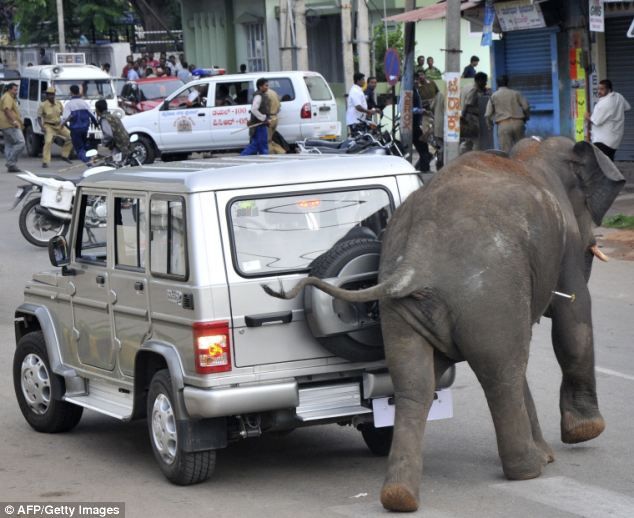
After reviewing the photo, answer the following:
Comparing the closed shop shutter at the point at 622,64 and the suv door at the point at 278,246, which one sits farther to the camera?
the closed shop shutter at the point at 622,64

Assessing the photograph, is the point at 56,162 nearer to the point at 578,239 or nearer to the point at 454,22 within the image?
the point at 454,22

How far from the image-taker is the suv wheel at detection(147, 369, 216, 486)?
6785 millimetres

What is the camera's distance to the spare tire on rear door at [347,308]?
657cm

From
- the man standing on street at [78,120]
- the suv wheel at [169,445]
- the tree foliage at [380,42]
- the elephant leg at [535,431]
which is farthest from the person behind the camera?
the tree foliage at [380,42]

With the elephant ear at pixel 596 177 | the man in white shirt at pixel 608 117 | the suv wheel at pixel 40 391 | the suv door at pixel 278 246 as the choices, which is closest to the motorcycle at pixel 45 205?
the man in white shirt at pixel 608 117

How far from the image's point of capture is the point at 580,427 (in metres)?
7.45

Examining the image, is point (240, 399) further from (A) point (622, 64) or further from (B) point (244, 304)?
(A) point (622, 64)

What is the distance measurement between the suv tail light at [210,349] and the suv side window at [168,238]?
314 millimetres

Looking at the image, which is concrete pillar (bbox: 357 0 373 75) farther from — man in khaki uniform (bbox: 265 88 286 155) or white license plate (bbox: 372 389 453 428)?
white license plate (bbox: 372 389 453 428)

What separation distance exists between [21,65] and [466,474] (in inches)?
1884

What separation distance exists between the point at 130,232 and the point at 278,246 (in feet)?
3.35

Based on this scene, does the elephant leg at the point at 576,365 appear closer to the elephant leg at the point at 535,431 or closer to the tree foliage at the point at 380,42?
the elephant leg at the point at 535,431

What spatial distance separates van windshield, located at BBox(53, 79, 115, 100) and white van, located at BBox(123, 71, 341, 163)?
5.71 metres

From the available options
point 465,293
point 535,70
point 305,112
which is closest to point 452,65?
point 535,70
